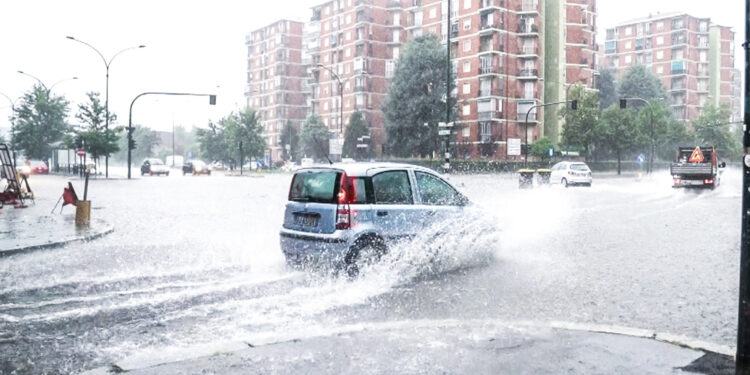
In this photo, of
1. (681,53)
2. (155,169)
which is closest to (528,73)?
(155,169)

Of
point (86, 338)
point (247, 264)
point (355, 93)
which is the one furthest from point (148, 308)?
point (355, 93)

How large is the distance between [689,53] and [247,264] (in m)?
110

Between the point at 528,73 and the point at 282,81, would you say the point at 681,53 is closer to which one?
the point at 528,73

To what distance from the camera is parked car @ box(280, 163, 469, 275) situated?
7805 mm

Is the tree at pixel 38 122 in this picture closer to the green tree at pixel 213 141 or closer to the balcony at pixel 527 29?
the green tree at pixel 213 141

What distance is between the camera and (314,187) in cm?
828

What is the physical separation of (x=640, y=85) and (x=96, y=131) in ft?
239

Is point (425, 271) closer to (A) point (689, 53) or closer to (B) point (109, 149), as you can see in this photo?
(B) point (109, 149)

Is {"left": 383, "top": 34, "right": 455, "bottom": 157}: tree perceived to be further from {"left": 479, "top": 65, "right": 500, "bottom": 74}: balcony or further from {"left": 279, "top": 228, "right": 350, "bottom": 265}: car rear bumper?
{"left": 279, "top": 228, "right": 350, "bottom": 265}: car rear bumper

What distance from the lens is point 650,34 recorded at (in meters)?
108

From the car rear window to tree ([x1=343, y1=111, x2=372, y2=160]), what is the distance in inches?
2750

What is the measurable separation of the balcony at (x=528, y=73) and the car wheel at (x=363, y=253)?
215 feet

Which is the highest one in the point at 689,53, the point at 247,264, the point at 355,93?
the point at 689,53

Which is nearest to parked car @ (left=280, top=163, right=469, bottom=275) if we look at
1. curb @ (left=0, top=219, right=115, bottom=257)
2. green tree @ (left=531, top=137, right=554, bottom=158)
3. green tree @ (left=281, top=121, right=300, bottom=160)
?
curb @ (left=0, top=219, right=115, bottom=257)
